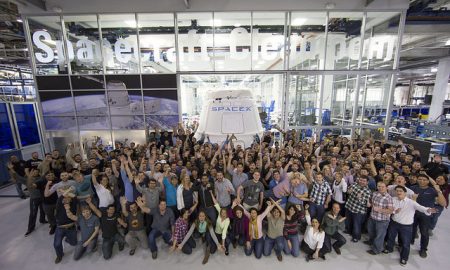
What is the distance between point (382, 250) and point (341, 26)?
841 centimetres

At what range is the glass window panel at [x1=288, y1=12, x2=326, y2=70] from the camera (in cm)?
847

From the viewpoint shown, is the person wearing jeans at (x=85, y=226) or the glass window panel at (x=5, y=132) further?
the glass window panel at (x=5, y=132)

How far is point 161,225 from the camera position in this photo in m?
4.04

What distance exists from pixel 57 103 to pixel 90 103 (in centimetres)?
141

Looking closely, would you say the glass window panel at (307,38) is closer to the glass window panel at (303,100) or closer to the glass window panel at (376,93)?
the glass window panel at (303,100)

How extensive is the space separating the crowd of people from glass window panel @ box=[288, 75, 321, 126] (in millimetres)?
4217

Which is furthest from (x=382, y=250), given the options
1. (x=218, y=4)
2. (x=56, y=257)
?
(x=218, y=4)

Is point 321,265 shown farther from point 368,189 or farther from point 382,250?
point 368,189

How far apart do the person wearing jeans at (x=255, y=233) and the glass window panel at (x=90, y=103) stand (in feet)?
25.5

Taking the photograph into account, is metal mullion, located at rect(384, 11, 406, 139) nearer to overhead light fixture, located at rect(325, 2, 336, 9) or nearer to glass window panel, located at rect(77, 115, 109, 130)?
overhead light fixture, located at rect(325, 2, 336, 9)

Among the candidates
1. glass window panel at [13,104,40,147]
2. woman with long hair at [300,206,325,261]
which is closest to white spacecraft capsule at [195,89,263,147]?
woman with long hair at [300,206,325,261]

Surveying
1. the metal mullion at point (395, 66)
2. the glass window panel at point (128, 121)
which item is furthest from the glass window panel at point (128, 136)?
the metal mullion at point (395, 66)

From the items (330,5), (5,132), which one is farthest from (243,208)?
(5,132)

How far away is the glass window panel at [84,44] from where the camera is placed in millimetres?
8258
